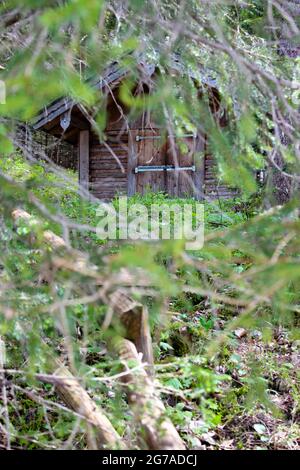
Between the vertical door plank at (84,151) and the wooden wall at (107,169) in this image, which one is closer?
the wooden wall at (107,169)

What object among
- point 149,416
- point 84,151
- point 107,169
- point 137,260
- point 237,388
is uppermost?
point 84,151

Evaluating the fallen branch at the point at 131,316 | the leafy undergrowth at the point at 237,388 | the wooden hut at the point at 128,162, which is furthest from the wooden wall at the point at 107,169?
the fallen branch at the point at 131,316

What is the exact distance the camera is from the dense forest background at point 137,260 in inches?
65.9

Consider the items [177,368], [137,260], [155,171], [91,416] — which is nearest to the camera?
[137,260]

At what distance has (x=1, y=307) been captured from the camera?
193cm

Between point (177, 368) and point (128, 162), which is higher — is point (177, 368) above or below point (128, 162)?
below

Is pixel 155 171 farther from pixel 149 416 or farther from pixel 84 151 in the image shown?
pixel 149 416

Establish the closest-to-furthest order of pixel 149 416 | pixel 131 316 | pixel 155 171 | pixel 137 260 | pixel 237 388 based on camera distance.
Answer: pixel 137 260
pixel 149 416
pixel 131 316
pixel 237 388
pixel 155 171

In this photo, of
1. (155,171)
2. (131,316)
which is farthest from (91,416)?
(155,171)

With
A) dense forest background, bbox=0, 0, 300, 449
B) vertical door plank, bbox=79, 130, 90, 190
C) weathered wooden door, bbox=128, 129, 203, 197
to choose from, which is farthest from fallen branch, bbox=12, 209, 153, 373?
vertical door plank, bbox=79, 130, 90, 190

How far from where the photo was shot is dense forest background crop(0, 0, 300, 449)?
1674mm

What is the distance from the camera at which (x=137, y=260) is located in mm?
1348

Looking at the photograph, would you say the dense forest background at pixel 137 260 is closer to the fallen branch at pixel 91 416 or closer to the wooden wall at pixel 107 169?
the fallen branch at pixel 91 416
